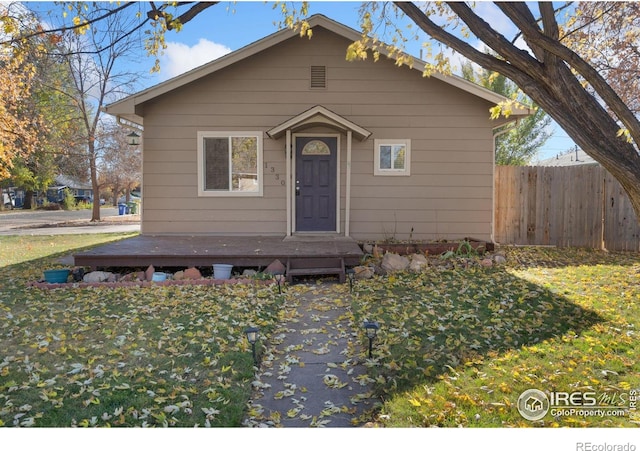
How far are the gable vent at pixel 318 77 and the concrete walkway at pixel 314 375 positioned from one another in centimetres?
542

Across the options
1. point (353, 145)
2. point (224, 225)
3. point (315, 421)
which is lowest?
point (315, 421)

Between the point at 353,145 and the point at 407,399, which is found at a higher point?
the point at 353,145

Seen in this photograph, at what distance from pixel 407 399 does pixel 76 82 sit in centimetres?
2201

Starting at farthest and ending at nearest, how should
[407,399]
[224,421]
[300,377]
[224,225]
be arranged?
[224,225] → [300,377] → [407,399] → [224,421]

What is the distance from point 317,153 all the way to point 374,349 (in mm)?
5902

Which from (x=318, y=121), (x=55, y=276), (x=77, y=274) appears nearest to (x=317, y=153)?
(x=318, y=121)

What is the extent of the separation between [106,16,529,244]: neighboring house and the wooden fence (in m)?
1.61

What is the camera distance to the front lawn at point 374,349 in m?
2.88

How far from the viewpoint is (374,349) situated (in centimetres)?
391

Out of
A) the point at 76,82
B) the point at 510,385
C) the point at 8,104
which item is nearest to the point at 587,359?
the point at 510,385

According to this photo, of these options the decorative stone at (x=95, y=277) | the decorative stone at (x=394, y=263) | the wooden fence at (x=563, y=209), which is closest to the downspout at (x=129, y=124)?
the decorative stone at (x=95, y=277)

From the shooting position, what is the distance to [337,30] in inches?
342

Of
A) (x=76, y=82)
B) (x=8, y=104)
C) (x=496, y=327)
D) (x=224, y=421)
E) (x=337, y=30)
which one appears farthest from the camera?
(x=76, y=82)

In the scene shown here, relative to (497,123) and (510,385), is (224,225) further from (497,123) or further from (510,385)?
(510,385)
